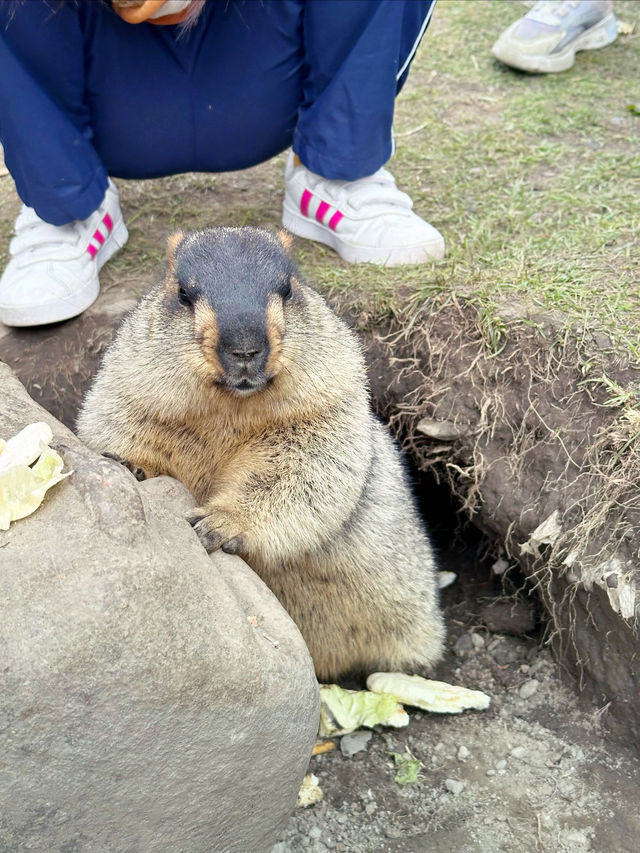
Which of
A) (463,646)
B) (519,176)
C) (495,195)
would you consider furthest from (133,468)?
(519,176)

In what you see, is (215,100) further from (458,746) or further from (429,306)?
(458,746)

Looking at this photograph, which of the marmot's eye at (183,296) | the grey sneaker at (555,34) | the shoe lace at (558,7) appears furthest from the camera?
the shoe lace at (558,7)

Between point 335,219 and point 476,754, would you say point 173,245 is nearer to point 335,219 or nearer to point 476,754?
point 335,219

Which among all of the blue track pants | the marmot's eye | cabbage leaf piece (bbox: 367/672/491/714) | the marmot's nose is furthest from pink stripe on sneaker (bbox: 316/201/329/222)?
cabbage leaf piece (bbox: 367/672/491/714)

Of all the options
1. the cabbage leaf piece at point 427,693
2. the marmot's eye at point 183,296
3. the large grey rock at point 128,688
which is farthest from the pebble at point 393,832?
the marmot's eye at point 183,296

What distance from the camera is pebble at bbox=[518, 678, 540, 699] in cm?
455

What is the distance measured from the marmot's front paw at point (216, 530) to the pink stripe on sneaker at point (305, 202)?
9.50ft

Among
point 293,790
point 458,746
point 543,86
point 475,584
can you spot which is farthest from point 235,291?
point 543,86

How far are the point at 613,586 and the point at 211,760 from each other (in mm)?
2051

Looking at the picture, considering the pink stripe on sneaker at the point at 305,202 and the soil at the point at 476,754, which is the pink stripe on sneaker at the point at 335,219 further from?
the soil at the point at 476,754

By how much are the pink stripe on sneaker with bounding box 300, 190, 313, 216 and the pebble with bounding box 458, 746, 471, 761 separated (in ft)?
11.2

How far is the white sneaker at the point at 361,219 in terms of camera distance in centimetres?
546

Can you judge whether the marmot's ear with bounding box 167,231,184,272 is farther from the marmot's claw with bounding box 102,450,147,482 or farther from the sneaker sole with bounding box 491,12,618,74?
the sneaker sole with bounding box 491,12,618,74

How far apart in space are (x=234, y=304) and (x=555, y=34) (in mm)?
5959
